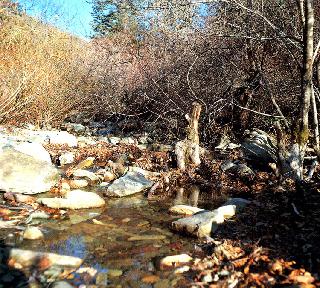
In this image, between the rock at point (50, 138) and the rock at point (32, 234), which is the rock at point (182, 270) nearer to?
the rock at point (32, 234)

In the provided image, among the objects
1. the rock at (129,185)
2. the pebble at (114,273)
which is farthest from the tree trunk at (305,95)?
the pebble at (114,273)

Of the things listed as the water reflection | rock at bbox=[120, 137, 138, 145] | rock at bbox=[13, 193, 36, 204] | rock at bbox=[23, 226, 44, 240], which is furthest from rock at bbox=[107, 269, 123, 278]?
rock at bbox=[120, 137, 138, 145]

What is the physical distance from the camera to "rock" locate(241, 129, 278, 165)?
7.77m

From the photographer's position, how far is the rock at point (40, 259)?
145 inches

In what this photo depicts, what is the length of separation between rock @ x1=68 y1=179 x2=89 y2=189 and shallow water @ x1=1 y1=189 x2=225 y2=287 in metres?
1.03

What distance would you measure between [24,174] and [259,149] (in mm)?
4526

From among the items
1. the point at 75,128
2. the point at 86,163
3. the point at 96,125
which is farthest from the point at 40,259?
the point at 96,125

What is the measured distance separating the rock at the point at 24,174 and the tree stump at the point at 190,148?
2364mm

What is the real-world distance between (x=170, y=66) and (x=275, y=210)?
6065 millimetres

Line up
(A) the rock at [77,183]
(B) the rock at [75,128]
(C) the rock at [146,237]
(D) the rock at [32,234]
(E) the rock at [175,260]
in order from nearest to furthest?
1. (E) the rock at [175,260]
2. (D) the rock at [32,234]
3. (C) the rock at [146,237]
4. (A) the rock at [77,183]
5. (B) the rock at [75,128]

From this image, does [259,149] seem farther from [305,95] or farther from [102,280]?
[102,280]

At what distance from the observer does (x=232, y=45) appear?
9.16 m

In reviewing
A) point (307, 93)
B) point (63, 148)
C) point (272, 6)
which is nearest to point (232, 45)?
point (272, 6)

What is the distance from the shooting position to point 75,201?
5.40m
